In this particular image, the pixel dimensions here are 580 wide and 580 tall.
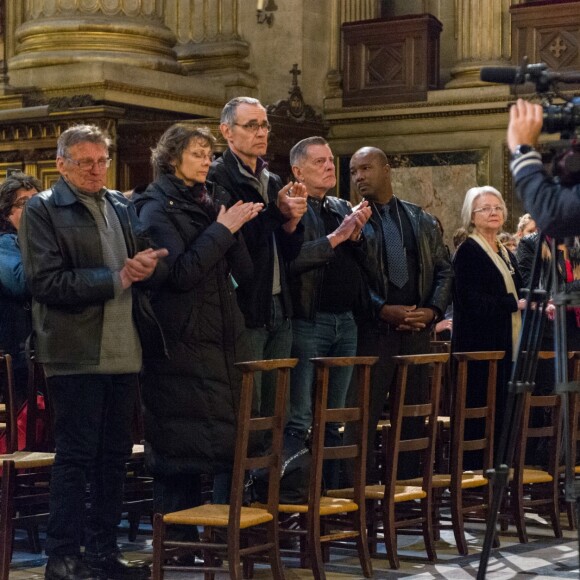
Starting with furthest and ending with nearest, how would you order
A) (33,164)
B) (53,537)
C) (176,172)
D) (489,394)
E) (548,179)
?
(33,164)
(489,394)
(176,172)
(53,537)
(548,179)

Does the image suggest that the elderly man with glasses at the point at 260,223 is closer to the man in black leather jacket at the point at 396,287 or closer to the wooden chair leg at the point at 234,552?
the man in black leather jacket at the point at 396,287

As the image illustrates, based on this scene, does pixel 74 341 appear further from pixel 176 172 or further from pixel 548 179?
pixel 548 179

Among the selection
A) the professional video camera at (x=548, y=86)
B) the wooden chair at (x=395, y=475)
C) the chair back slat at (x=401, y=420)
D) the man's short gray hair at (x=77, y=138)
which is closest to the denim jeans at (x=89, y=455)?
the man's short gray hair at (x=77, y=138)

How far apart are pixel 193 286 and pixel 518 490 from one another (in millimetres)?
2051

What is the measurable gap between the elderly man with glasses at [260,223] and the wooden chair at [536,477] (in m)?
1.27

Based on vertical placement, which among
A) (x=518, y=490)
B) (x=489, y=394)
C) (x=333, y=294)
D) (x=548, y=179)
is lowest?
(x=518, y=490)

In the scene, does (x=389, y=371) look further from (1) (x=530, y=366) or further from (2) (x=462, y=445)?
(1) (x=530, y=366)

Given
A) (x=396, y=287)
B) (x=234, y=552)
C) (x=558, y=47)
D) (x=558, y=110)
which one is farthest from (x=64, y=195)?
Result: (x=558, y=47)

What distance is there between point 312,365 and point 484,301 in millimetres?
1462

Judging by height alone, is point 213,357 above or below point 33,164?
below

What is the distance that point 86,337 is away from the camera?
5621 millimetres

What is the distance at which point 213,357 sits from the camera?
231 inches

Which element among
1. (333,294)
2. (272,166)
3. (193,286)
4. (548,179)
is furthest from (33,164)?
(548,179)

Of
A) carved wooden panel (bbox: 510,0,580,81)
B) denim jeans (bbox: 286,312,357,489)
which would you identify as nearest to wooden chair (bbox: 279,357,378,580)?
denim jeans (bbox: 286,312,357,489)
